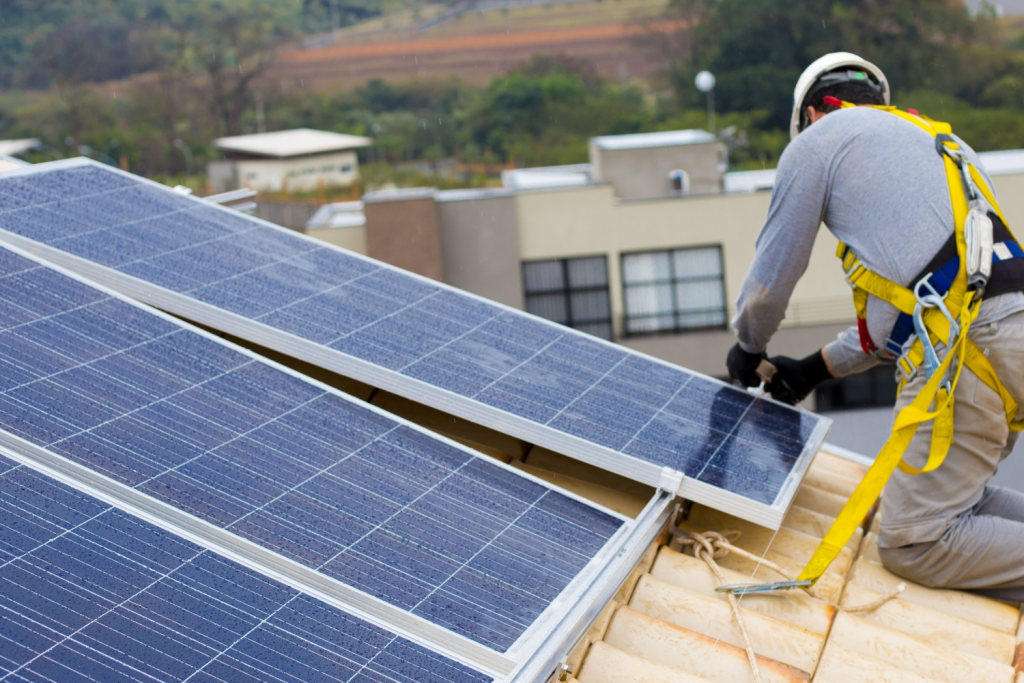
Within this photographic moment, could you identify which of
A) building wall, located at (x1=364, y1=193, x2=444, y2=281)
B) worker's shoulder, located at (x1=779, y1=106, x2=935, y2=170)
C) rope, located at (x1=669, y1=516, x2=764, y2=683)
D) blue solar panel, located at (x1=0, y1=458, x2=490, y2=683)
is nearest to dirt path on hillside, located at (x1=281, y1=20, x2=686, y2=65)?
building wall, located at (x1=364, y1=193, x2=444, y2=281)

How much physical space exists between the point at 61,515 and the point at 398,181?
283ft

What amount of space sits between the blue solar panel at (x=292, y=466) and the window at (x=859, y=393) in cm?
2902

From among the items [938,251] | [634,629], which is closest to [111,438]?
[634,629]

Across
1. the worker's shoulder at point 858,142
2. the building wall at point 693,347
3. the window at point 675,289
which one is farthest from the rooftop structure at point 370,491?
the building wall at point 693,347

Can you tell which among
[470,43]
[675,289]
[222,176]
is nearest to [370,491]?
[675,289]

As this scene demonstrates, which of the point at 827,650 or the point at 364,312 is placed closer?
the point at 827,650

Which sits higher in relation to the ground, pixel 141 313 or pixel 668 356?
pixel 141 313

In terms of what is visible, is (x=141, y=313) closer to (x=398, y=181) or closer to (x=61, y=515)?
(x=61, y=515)

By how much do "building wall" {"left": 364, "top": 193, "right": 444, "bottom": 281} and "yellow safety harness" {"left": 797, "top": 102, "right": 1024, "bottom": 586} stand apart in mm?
26952

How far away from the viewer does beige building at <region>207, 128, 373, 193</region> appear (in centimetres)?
8800

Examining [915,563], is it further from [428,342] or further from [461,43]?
A: [461,43]

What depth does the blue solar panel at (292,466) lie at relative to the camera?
339cm

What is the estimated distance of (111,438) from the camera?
3.68 m

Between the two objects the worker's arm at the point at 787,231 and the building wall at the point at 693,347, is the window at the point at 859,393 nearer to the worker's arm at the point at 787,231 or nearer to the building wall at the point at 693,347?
the building wall at the point at 693,347
